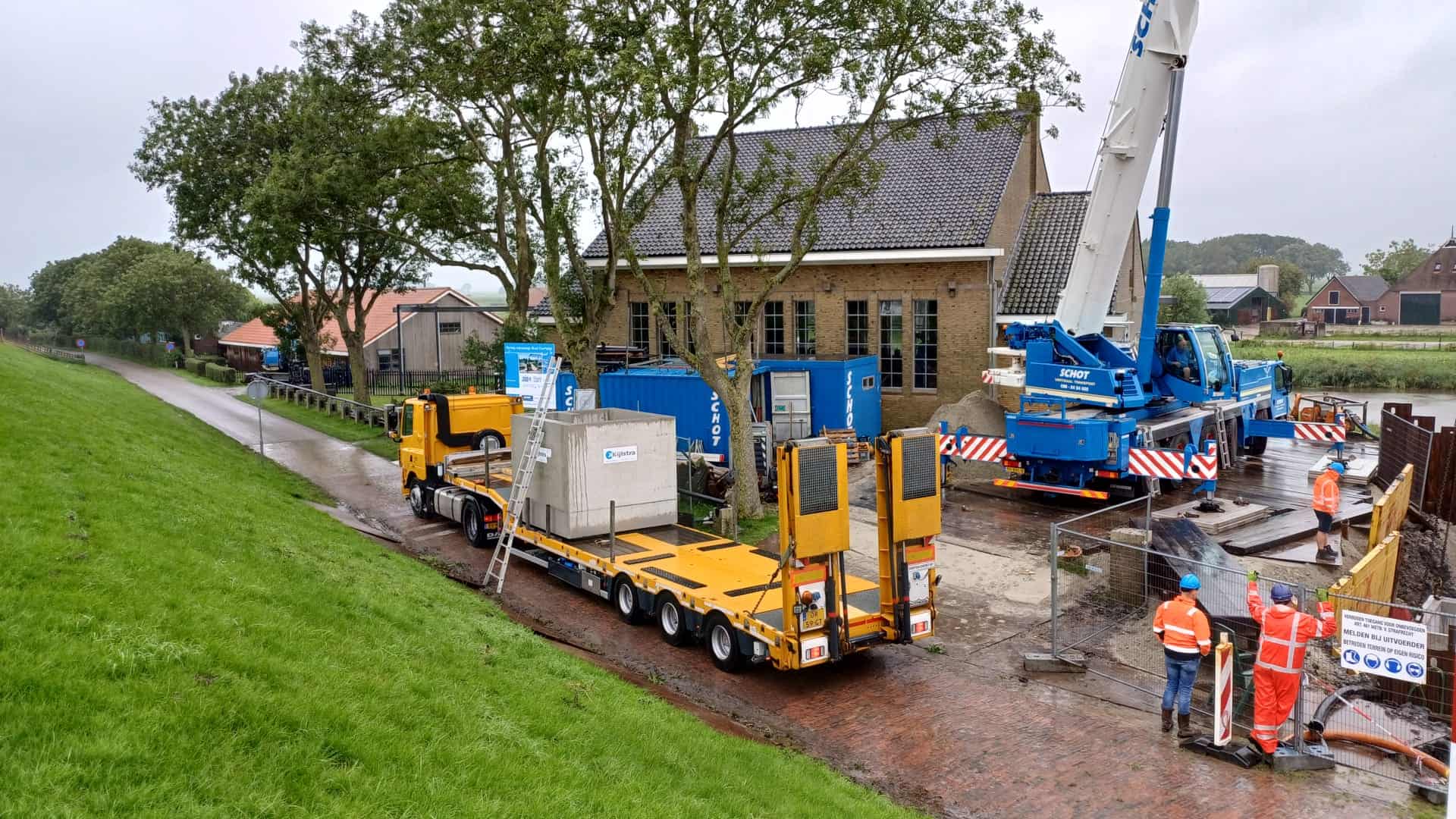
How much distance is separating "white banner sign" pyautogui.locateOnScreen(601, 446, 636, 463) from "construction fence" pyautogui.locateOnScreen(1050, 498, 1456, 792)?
601 centimetres

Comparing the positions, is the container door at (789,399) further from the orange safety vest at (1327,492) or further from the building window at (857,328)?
the orange safety vest at (1327,492)

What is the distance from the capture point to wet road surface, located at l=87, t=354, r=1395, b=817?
8203 millimetres

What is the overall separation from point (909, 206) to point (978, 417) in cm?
Result: 803

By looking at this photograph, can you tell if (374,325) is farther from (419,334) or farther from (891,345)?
(891,345)

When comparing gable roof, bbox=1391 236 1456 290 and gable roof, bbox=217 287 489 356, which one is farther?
gable roof, bbox=1391 236 1456 290

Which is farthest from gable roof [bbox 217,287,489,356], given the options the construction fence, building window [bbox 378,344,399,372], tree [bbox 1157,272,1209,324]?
tree [bbox 1157,272,1209,324]

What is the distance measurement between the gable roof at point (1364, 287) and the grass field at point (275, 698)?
97860 mm

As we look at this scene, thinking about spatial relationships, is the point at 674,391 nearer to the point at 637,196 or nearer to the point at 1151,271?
the point at 637,196

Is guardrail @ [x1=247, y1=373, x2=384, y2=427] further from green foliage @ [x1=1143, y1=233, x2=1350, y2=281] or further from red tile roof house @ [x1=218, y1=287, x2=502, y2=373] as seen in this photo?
green foliage @ [x1=1143, y1=233, x2=1350, y2=281]

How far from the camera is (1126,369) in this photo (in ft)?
63.3

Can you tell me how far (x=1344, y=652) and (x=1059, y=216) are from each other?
982 inches

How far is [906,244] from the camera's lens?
28.0 metres

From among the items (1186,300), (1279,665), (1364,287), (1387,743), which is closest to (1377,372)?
(1186,300)

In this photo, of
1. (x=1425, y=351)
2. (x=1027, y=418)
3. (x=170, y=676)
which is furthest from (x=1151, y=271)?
(x=1425, y=351)
